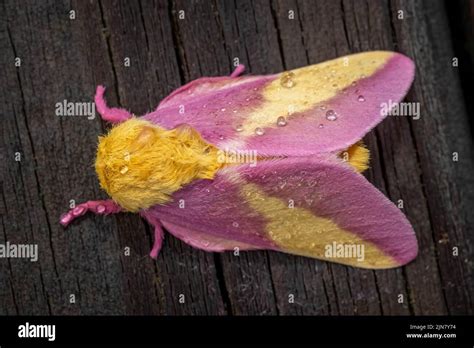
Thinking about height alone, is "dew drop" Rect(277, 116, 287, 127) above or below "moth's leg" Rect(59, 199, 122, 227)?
above

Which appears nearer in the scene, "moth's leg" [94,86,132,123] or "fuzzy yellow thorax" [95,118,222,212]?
"fuzzy yellow thorax" [95,118,222,212]

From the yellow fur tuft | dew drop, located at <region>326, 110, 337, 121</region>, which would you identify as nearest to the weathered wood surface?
the yellow fur tuft

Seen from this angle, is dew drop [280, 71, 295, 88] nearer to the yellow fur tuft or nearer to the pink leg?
the yellow fur tuft

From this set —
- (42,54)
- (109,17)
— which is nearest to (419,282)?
(109,17)

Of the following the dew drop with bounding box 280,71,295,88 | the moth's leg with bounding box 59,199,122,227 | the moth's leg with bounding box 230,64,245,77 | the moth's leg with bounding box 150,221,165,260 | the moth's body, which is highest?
the moth's leg with bounding box 230,64,245,77

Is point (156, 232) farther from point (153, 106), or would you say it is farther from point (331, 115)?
point (331, 115)

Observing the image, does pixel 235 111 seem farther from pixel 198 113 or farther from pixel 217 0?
pixel 217 0

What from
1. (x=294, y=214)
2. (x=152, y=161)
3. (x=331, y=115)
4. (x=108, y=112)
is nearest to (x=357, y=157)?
(x=331, y=115)
